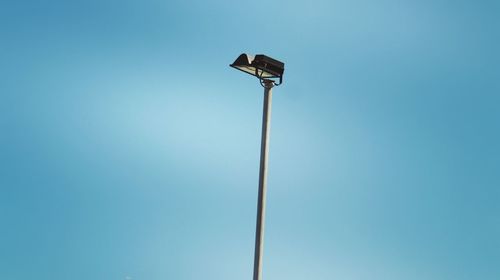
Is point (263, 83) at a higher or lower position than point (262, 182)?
higher

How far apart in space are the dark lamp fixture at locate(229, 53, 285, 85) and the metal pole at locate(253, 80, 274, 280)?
5.0 inches

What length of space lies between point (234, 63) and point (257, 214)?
7.00ft

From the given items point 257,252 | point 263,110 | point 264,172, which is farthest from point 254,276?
point 263,110

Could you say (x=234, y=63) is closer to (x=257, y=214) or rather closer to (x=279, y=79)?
(x=279, y=79)

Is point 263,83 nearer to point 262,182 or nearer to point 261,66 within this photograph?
point 261,66

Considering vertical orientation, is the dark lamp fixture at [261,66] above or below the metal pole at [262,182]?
above

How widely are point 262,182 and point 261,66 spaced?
1604 millimetres

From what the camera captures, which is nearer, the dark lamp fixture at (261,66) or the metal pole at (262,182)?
the metal pole at (262,182)

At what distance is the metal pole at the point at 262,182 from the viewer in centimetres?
1194

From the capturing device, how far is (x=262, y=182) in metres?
12.3

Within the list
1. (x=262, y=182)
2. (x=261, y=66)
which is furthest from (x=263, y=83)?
(x=262, y=182)

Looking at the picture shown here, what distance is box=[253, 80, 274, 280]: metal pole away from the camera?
1194 centimetres

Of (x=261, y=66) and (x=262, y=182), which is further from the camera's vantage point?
(x=261, y=66)

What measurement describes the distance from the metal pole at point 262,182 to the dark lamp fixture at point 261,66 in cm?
13
